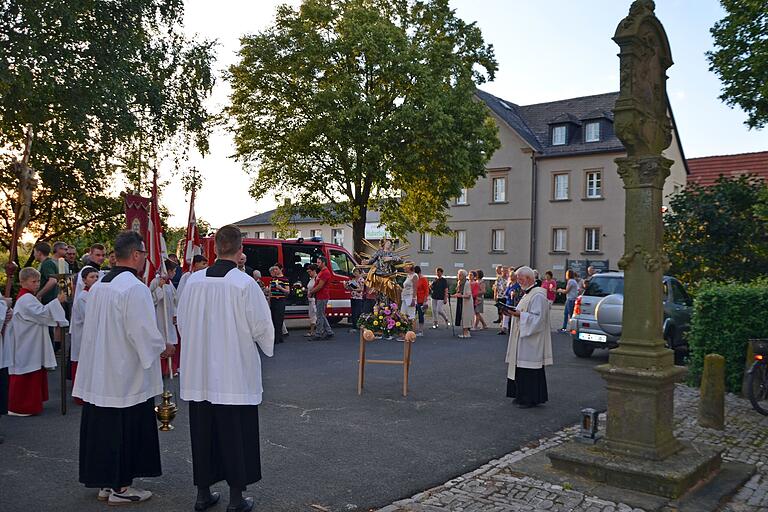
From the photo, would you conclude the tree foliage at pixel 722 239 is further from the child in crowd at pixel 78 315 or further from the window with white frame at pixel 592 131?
the window with white frame at pixel 592 131

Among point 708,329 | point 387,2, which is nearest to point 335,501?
point 708,329

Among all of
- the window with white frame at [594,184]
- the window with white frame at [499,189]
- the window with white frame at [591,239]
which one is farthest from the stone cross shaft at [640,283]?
the window with white frame at [499,189]

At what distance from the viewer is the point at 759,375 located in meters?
9.04

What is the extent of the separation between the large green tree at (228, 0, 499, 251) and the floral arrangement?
15.3 meters

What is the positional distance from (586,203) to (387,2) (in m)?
16.9

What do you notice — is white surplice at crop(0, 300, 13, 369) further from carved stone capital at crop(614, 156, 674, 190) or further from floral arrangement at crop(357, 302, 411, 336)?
carved stone capital at crop(614, 156, 674, 190)

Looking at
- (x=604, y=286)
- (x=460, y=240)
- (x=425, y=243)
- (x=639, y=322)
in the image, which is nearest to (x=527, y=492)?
(x=639, y=322)

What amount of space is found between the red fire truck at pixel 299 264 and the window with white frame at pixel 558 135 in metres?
24.5

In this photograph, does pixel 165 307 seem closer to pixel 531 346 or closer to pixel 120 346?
pixel 120 346

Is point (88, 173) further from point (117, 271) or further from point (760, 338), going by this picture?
point (760, 338)

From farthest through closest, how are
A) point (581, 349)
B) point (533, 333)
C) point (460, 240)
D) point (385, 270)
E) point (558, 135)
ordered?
point (460, 240), point (558, 135), point (581, 349), point (385, 270), point (533, 333)

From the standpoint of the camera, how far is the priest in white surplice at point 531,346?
29.4 ft

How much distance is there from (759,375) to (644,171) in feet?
15.3

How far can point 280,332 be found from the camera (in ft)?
53.1
